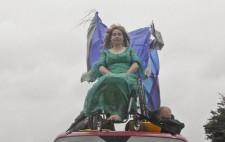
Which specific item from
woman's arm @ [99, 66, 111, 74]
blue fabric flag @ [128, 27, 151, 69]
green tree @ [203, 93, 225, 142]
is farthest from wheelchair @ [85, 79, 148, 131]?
green tree @ [203, 93, 225, 142]

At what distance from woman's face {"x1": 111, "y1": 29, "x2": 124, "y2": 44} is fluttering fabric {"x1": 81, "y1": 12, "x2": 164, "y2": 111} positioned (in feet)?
6.67

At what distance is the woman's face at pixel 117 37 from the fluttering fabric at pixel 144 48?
6.67ft

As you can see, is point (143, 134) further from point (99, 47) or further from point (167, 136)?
point (99, 47)

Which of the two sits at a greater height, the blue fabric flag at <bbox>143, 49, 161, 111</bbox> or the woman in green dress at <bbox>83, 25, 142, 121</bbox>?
the blue fabric flag at <bbox>143, 49, 161, 111</bbox>

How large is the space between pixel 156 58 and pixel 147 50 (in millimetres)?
483

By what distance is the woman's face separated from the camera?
6.71 meters

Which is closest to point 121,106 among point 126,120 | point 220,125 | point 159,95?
point 126,120

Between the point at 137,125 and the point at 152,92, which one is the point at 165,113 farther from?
the point at 152,92

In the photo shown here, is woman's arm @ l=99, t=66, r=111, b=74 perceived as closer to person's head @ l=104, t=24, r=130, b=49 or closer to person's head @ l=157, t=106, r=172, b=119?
person's head @ l=104, t=24, r=130, b=49

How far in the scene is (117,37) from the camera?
22.0 feet

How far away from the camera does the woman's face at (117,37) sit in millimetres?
6711

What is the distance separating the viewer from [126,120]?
5.67m

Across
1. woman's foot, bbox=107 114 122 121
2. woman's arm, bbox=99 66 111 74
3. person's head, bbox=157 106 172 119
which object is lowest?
woman's foot, bbox=107 114 122 121

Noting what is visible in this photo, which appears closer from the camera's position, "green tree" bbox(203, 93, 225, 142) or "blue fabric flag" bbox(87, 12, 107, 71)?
"blue fabric flag" bbox(87, 12, 107, 71)
